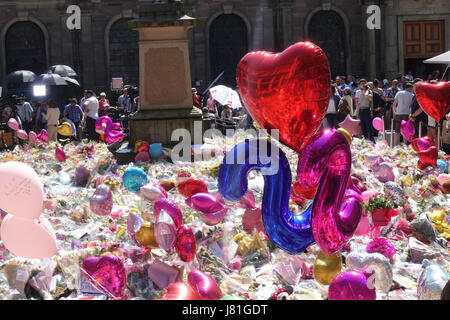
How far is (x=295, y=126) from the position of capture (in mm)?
4719

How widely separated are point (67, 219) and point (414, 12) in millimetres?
21258

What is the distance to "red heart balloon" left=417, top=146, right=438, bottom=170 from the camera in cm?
854

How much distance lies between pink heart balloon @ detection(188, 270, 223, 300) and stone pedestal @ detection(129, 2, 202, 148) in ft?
21.9

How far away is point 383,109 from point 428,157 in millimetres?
8189

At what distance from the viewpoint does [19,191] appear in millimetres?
4680

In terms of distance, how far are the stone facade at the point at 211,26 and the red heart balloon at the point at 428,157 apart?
1649 centimetres

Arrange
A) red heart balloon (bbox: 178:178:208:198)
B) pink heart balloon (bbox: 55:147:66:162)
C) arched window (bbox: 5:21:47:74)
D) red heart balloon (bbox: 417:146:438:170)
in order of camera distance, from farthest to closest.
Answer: arched window (bbox: 5:21:47:74) → pink heart balloon (bbox: 55:147:66:162) → red heart balloon (bbox: 417:146:438:170) → red heart balloon (bbox: 178:178:208:198)

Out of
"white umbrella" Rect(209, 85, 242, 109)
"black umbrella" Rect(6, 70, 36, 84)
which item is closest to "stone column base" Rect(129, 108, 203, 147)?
"white umbrella" Rect(209, 85, 242, 109)

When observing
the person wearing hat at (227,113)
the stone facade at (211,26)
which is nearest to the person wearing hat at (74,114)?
the person wearing hat at (227,113)

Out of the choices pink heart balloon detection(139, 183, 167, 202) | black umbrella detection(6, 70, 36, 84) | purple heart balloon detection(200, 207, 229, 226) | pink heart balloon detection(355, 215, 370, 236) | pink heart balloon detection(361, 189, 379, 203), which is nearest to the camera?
pink heart balloon detection(355, 215, 370, 236)

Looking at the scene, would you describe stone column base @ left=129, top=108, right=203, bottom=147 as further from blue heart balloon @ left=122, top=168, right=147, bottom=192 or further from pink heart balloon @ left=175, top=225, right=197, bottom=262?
pink heart balloon @ left=175, top=225, right=197, bottom=262

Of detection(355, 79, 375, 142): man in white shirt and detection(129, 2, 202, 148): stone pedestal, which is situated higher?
detection(129, 2, 202, 148): stone pedestal

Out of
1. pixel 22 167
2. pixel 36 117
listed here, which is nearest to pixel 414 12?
pixel 36 117

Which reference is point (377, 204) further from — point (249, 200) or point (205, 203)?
point (205, 203)
